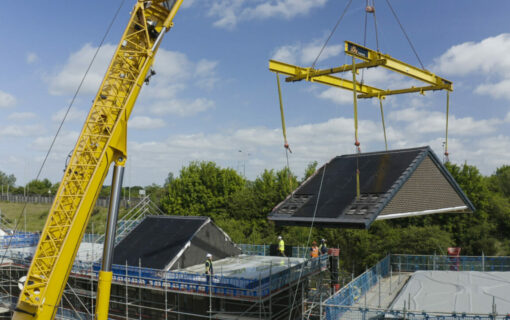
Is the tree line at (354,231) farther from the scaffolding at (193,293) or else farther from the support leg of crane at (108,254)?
the support leg of crane at (108,254)

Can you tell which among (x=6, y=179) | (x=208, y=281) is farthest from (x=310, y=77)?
(x=6, y=179)

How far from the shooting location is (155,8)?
1602 centimetres

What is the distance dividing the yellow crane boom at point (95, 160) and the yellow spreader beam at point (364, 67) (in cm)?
595

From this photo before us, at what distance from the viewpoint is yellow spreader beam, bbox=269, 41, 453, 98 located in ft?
58.5

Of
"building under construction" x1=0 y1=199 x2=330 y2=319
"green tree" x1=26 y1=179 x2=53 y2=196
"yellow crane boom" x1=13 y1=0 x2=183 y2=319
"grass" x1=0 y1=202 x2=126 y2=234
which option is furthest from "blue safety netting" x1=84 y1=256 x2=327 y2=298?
"green tree" x1=26 y1=179 x2=53 y2=196

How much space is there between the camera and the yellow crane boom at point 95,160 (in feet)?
45.6

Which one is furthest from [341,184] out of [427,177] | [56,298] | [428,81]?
[56,298]

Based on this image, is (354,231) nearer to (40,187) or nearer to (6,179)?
(40,187)

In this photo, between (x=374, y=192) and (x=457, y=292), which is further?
(x=457, y=292)

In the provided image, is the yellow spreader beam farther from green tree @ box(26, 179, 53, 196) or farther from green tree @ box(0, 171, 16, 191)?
green tree @ box(0, 171, 16, 191)

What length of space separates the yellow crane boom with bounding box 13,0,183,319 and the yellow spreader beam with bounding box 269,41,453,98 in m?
5.95

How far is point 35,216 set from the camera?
85.9m

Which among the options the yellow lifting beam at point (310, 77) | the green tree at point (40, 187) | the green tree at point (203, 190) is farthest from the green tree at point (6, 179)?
the yellow lifting beam at point (310, 77)

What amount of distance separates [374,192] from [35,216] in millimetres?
86304
